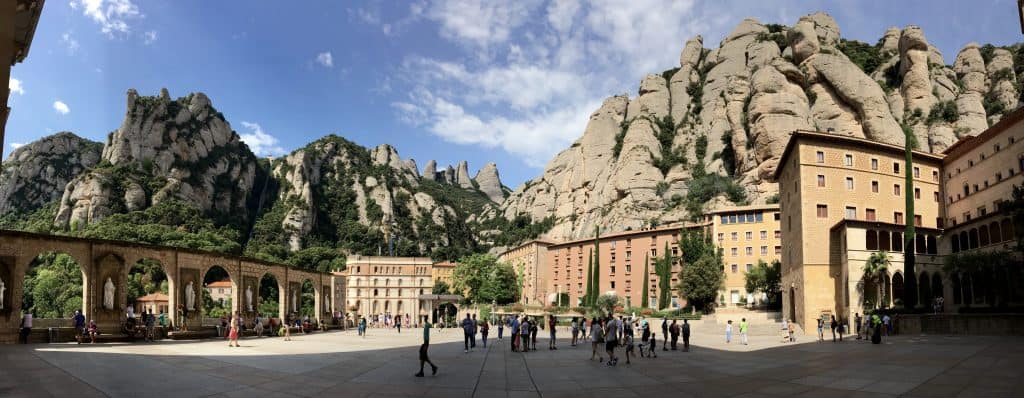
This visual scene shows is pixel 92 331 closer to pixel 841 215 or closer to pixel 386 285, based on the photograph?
pixel 841 215

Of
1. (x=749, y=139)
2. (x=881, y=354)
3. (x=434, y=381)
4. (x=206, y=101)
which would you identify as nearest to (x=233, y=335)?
(x=434, y=381)

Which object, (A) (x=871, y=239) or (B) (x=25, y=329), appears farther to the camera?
(A) (x=871, y=239)

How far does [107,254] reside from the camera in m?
27.0

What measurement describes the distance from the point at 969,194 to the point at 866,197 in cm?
995

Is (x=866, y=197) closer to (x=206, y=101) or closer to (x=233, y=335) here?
(x=233, y=335)

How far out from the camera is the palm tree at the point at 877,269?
42.8m

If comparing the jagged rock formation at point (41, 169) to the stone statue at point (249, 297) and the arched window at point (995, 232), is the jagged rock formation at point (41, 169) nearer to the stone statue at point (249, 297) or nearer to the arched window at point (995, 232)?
the stone statue at point (249, 297)

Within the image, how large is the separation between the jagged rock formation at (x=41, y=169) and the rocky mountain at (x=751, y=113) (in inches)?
4489

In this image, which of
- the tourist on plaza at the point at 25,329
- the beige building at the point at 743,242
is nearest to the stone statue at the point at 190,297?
the tourist on plaza at the point at 25,329

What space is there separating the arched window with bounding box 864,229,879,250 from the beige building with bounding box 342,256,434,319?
83.9m

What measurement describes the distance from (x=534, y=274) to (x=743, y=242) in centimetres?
4194

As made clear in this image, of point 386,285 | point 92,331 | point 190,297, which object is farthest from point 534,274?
point 92,331

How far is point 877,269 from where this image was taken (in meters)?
42.9

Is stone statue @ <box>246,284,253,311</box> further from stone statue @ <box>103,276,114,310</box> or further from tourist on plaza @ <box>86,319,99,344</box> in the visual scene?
tourist on plaza @ <box>86,319,99,344</box>
